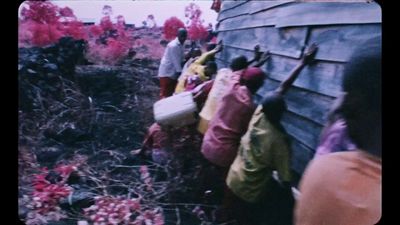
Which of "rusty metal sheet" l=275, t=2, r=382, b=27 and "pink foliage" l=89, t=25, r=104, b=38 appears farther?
"pink foliage" l=89, t=25, r=104, b=38

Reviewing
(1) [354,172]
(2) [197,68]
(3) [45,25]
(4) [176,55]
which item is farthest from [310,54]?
(3) [45,25]

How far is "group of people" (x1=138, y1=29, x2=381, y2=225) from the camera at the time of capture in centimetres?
93

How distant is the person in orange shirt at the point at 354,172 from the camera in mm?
909

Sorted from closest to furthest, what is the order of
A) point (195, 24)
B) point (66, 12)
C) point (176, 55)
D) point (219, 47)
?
1. point (66, 12)
2. point (195, 24)
3. point (176, 55)
4. point (219, 47)

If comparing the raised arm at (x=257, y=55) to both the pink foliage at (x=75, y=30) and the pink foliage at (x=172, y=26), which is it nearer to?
the pink foliage at (x=172, y=26)

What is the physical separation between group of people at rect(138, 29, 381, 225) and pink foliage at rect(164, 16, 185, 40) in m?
0.04

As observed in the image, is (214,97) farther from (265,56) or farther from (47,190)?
(47,190)

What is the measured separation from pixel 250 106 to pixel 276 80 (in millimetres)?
177

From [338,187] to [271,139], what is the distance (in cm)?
73

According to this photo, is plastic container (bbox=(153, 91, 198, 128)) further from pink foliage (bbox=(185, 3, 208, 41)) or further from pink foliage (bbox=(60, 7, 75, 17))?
pink foliage (bbox=(60, 7, 75, 17))

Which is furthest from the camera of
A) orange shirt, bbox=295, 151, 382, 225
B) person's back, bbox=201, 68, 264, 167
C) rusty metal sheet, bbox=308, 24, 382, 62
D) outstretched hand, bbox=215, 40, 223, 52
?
outstretched hand, bbox=215, 40, 223, 52

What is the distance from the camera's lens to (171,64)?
6.21 ft

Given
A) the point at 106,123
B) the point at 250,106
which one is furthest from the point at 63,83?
the point at 250,106

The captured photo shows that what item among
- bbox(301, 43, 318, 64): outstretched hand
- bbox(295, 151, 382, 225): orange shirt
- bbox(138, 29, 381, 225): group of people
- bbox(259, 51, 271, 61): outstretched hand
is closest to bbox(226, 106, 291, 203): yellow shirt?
bbox(138, 29, 381, 225): group of people
